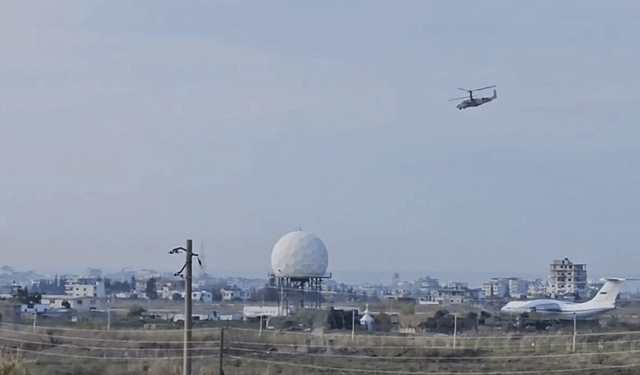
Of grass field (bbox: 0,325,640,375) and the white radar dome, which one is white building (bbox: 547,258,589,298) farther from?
grass field (bbox: 0,325,640,375)

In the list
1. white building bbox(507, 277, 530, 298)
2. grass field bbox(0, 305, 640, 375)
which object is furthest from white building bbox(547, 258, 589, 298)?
grass field bbox(0, 305, 640, 375)

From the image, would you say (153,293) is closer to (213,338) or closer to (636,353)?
(213,338)

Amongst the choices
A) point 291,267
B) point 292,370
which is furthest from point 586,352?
point 291,267

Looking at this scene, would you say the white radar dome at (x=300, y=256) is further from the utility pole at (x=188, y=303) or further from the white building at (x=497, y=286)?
the white building at (x=497, y=286)

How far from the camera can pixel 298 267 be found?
56.1m

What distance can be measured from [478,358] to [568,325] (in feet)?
61.1

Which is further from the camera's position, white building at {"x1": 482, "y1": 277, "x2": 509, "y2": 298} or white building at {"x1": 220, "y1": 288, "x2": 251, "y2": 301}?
white building at {"x1": 482, "y1": 277, "x2": 509, "y2": 298}

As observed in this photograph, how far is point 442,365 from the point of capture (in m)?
30.5

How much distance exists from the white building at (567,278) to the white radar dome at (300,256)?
53.6 meters

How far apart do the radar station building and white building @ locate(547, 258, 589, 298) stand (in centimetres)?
5247

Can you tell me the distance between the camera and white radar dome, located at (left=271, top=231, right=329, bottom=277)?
56.1 metres

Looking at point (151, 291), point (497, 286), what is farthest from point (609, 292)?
point (497, 286)

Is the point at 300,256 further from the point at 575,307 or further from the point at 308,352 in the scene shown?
the point at 308,352

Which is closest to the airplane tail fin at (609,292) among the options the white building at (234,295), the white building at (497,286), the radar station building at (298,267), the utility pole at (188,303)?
the radar station building at (298,267)
